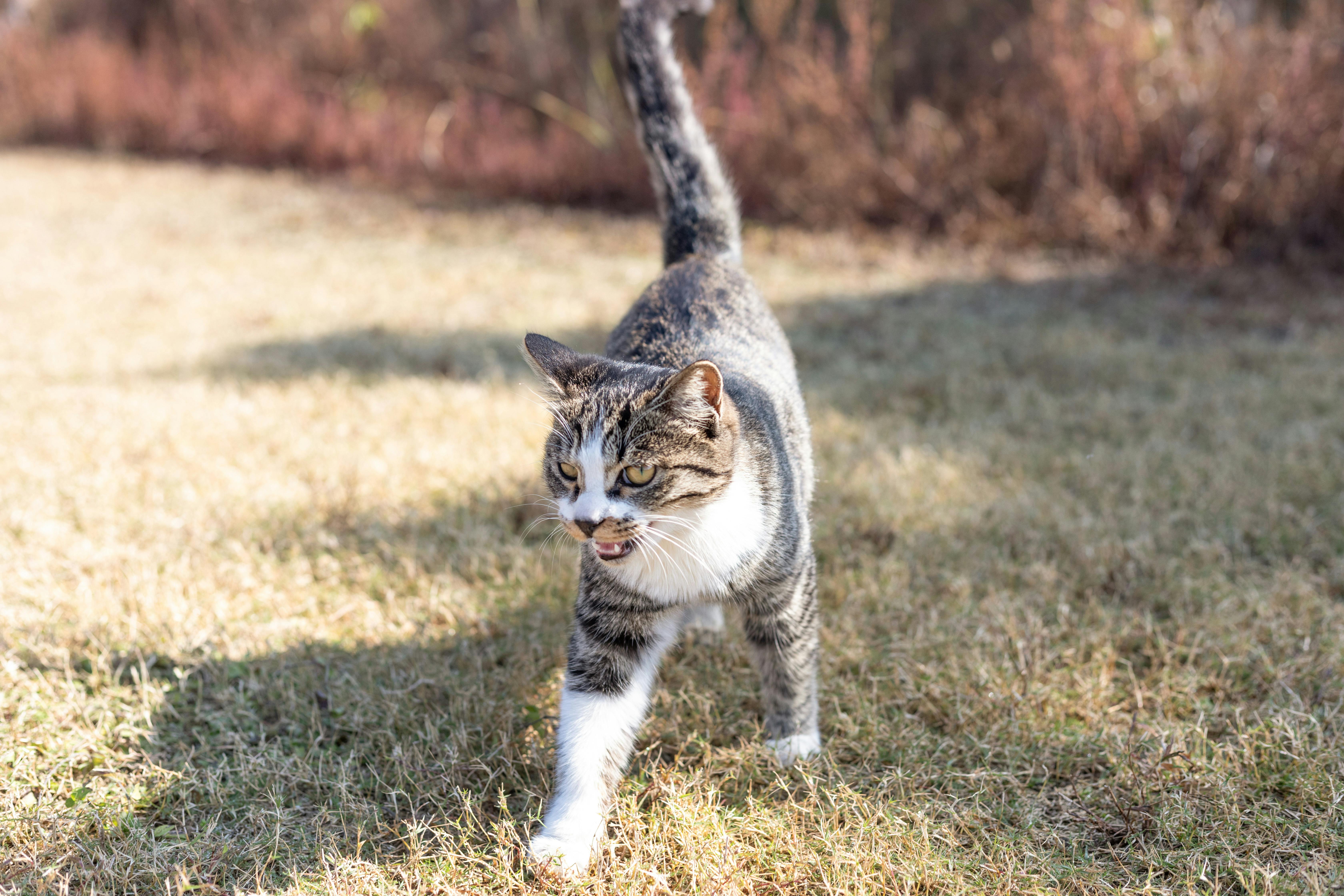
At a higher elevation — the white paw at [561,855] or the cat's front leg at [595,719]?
the cat's front leg at [595,719]

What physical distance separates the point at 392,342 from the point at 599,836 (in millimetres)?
3406

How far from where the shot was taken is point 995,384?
409 cm

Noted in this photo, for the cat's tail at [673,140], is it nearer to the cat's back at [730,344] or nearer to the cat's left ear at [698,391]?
the cat's back at [730,344]

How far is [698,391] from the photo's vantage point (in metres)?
1.69

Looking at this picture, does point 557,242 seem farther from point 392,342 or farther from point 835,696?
point 835,696

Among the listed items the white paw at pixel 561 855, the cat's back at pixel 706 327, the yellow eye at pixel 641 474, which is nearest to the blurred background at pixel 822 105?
the cat's back at pixel 706 327

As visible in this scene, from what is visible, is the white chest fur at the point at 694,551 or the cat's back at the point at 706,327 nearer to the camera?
the white chest fur at the point at 694,551

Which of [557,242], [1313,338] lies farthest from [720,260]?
[557,242]

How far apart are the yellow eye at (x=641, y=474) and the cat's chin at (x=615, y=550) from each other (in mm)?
109

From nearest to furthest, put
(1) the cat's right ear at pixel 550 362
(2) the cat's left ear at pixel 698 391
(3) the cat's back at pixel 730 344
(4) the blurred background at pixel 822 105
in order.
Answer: (2) the cat's left ear at pixel 698 391 < (1) the cat's right ear at pixel 550 362 < (3) the cat's back at pixel 730 344 < (4) the blurred background at pixel 822 105

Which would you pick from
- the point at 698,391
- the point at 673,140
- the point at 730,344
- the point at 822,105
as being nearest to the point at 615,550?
the point at 698,391

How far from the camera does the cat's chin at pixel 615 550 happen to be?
67.2 inches

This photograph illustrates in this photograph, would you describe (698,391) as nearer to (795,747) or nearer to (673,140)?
(795,747)

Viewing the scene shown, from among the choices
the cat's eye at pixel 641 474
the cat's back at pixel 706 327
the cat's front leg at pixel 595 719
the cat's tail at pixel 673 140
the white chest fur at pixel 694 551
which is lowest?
the cat's front leg at pixel 595 719
